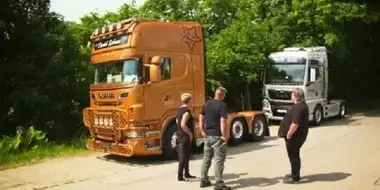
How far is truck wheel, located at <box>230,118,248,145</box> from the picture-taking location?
47.6ft

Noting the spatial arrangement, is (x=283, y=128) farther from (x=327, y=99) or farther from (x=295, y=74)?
(x=327, y=99)

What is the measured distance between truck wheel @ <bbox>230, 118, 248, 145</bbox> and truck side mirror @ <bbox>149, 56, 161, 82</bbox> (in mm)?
3636

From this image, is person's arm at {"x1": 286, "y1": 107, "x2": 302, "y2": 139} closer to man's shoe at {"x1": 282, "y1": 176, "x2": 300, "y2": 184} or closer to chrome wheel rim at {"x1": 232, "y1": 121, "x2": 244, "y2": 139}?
man's shoe at {"x1": 282, "y1": 176, "x2": 300, "y2": 184}

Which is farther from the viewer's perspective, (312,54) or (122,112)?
(312,54)

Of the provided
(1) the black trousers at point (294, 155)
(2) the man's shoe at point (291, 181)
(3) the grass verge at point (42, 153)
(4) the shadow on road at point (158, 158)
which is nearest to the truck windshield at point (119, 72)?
(4) the shadow on road at point (158, 158)

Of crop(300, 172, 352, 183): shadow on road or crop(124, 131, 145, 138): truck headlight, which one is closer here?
crop(300, 172, 352, 183): shadow on road

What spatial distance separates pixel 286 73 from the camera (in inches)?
776

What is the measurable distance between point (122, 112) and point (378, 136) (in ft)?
28.0

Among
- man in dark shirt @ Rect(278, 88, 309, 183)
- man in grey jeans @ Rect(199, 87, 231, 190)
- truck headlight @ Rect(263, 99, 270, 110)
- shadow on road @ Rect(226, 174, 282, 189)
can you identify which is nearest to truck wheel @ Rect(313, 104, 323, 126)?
truck headlight @ Rect(263, 99, 270, 110)

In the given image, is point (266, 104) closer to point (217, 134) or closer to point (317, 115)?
point (317, 115)

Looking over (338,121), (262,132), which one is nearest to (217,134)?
(262,132)

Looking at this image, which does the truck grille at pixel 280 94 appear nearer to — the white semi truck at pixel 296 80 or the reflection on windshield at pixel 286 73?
the white semi truck at pixel 296 80

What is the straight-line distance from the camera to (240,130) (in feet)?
48.5

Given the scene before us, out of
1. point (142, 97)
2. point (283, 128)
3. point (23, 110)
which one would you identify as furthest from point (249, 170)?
point (23, 110)
